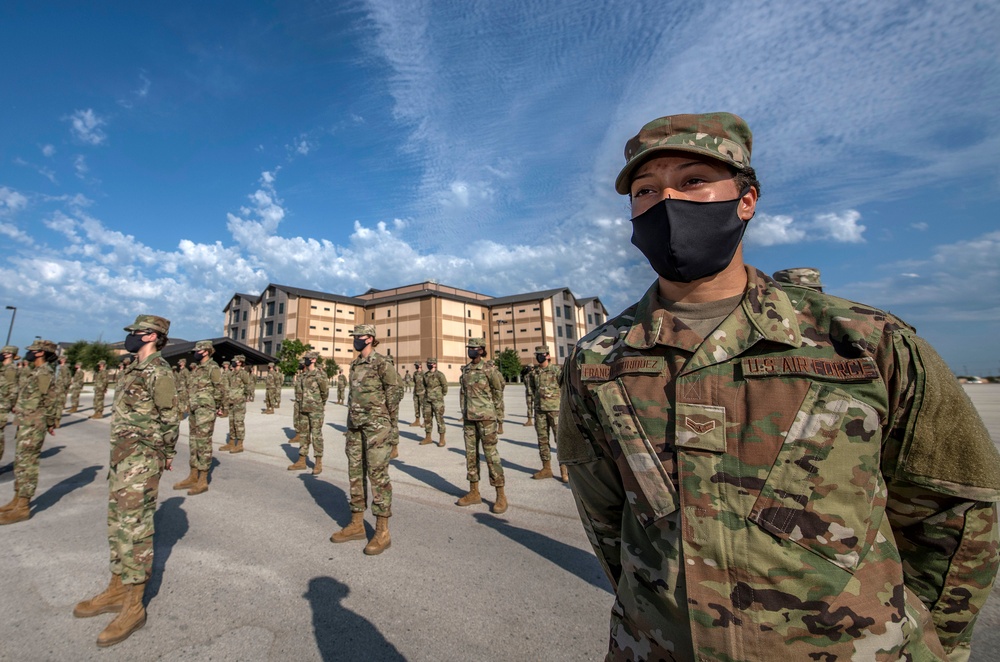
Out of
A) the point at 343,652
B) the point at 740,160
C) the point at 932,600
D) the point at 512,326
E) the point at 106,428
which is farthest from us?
the point at 512,326

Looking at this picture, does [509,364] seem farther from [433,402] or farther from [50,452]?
[50,452]

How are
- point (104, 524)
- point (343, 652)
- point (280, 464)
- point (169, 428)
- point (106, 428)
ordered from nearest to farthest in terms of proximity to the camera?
point (343, 652), point (169, 428), point (104, 524), point (280, 464), point (106, 428)

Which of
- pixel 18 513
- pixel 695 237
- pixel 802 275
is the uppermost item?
pixel 802 275

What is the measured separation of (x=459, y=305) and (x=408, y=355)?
9630 mm

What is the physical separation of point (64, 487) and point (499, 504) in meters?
7.67

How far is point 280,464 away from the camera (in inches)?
361

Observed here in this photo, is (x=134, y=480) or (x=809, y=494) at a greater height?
(x=809, y=494)

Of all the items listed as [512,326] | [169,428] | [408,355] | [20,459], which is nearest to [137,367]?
[169,428]

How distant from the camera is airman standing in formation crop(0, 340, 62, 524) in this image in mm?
5747

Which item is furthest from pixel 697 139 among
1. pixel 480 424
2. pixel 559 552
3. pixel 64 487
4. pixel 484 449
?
pixel 64 487

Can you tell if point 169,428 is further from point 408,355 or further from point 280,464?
point 408,355

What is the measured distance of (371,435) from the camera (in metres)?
5.03

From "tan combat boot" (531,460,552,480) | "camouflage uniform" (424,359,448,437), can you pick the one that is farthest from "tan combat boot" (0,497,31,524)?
"camouflage uniform" (424,359,448,437)

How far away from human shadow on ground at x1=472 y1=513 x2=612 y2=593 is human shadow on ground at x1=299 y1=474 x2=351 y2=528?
1871 mm
